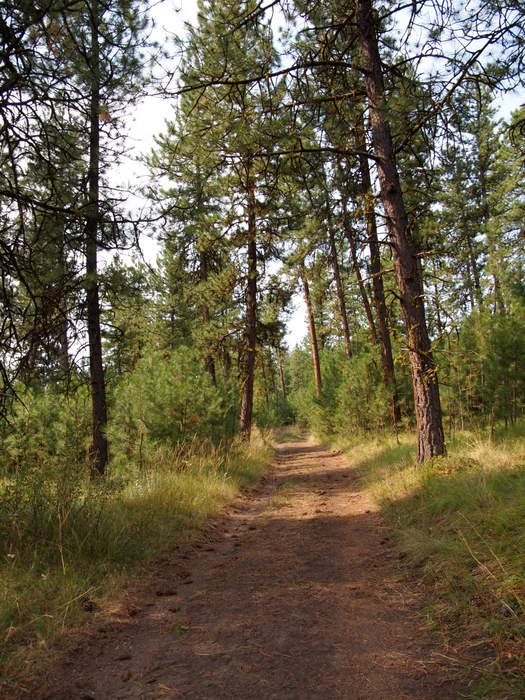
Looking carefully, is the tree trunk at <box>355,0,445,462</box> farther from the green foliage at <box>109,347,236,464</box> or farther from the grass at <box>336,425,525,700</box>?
the green foliage at <box>109,347,236,464</box>

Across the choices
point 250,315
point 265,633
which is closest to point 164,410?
point 250,315

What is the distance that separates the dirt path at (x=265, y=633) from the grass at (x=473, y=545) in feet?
0.72

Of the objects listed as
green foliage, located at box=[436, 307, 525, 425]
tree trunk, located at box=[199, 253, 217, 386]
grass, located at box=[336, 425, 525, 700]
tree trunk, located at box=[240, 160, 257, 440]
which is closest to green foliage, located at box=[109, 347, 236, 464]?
grass, located at box=[336, 425, 525, 700]

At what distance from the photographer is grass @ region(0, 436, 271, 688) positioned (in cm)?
320

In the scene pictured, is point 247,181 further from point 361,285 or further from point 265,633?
point 265,633

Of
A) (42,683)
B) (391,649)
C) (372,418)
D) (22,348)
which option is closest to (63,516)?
(22,348)

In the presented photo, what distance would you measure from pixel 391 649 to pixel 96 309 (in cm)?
813

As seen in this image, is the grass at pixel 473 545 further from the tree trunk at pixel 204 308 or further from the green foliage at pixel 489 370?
the tree trunk at pixel 204 308

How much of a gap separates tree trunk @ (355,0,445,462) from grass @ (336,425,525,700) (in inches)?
22.4

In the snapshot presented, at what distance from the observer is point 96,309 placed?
9.36 metres

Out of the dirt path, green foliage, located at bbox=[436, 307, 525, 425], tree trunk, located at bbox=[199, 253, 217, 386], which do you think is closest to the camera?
the dirt path

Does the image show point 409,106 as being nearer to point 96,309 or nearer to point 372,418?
point 96,309

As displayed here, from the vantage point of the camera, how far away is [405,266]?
753 cm

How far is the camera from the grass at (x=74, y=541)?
320 cm
